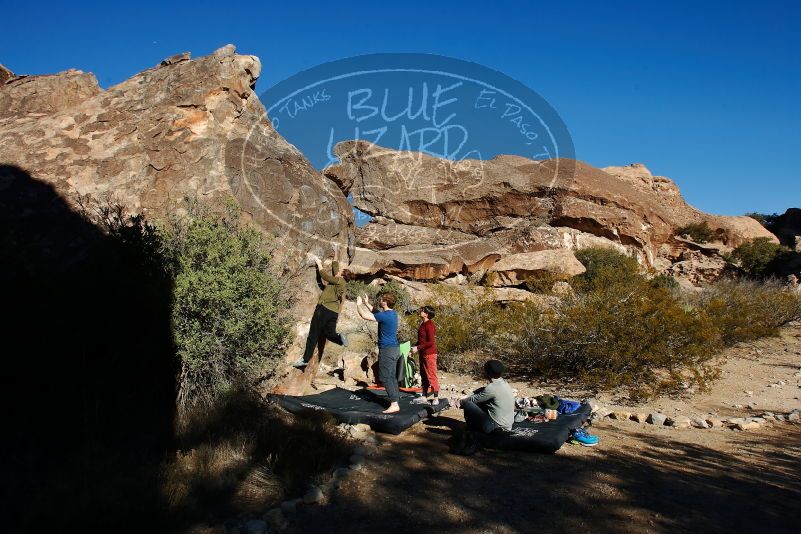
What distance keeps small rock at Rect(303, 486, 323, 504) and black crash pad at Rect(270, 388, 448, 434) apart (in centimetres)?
164

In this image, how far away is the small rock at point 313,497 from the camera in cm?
346

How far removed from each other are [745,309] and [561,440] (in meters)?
10.1

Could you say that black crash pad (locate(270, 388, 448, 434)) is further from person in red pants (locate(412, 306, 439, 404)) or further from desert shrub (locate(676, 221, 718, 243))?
desert shrub (locate(676, 221, 718, 243))

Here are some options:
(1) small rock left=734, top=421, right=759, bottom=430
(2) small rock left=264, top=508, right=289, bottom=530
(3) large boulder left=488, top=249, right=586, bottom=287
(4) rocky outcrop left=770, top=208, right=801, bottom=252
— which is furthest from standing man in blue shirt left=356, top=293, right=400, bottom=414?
(4) rocky outcrop left=770, top=208, right=801, bottom=252

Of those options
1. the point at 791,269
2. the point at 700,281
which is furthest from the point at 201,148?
the point at 791,269

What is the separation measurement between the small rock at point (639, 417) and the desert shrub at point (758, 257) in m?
21.6

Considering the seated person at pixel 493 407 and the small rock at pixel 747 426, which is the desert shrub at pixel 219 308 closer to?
the seated person at pixel 493 407

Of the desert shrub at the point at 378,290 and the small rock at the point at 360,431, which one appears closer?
the small rock at the point at 360,431

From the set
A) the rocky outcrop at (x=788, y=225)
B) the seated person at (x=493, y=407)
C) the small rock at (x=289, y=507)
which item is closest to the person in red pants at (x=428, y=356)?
the seated person at (x=493, y=407)

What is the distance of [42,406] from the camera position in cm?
423

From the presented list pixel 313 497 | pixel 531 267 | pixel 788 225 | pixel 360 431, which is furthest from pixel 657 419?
pixel 788 225

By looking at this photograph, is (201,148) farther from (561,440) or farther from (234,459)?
(561,440)

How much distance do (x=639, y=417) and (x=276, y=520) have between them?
15.1ft

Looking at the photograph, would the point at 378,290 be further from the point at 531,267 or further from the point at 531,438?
the point at 531,438
